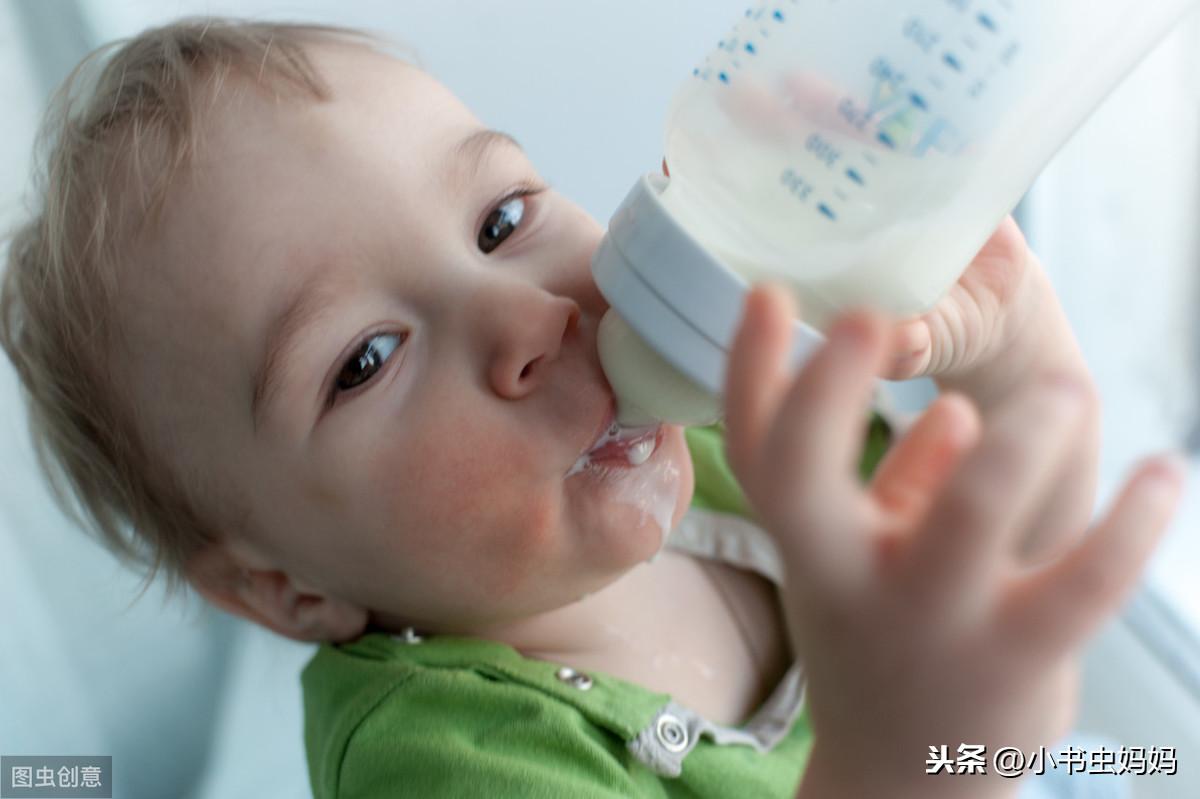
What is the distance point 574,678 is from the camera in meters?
0.77

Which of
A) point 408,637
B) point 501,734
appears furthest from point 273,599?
point 501,734

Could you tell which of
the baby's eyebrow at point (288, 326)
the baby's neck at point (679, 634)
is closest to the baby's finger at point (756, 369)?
the baby's eyebrow at point (288, 326)

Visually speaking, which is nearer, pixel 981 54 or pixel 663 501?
pixel 981 54

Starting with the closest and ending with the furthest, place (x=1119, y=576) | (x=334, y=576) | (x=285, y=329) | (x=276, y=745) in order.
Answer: (x=1119, y=576) → (x=285, y=329) → (x=334, y=576) → (x=276, y=745)

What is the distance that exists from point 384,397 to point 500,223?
14 centimetres

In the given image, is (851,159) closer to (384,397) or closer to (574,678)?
(384,397)

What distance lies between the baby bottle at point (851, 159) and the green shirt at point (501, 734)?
30 centimetres

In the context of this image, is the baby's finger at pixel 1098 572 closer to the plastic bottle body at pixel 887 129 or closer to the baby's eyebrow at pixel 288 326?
the plastic bottle body at pixel 887 129

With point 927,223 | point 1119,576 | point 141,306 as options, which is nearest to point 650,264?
point 927,223

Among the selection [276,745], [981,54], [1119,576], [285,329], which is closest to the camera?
[1119,576]

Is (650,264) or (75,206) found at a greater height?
(650,264)

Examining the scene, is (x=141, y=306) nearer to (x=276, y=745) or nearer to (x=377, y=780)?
(x=377, y=780)

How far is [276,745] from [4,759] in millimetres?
281

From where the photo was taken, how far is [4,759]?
2.94ft
